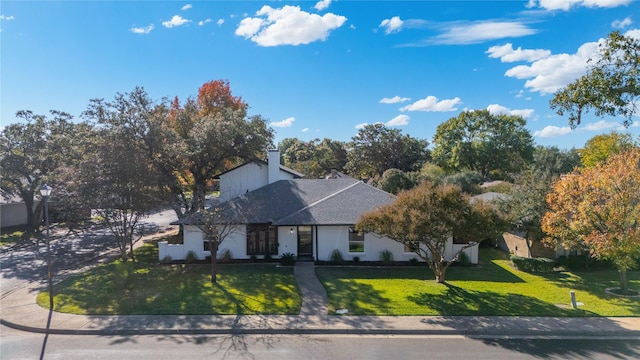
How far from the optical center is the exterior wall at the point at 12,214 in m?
32.8

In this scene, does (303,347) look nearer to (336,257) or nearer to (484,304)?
(484,304)

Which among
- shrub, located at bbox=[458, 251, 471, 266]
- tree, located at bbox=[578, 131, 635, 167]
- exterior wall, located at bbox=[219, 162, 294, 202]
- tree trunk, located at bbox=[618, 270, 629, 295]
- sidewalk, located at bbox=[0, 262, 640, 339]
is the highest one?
tree, located at bbox=[578, 131, 635, 167]

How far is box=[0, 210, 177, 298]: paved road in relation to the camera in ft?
60.4

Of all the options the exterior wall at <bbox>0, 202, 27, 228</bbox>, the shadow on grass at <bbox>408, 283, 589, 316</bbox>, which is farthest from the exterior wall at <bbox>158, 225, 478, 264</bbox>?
→ the exterior wall at <bbox>0, 202, 27, 228</bbox>

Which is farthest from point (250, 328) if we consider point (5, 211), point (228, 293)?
point (5, 211)

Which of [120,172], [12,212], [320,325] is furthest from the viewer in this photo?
[12,212]

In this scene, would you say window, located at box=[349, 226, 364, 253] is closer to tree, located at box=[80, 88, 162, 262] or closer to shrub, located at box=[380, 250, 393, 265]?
shrub, located at box=[380, 250, 393, 265]

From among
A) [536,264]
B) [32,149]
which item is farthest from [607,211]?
[32,149]

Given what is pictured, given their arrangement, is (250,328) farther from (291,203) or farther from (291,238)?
Answer: (291,203)

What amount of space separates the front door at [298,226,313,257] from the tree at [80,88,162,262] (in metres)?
7.83

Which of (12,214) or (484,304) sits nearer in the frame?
(484,304)

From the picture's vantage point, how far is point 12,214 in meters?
33.8

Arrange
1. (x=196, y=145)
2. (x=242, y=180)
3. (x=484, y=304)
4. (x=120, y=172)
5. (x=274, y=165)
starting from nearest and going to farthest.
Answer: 1. (x=484, y=304)
2. (x=120, y=172)
3. (x=196, y=145)
4. (x=274, y=165)
5. (x=242, y=180)

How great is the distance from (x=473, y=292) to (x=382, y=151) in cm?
4303
